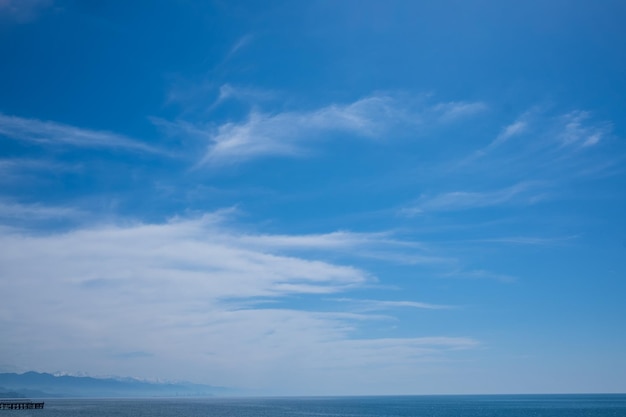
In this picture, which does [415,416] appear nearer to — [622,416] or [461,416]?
[461,416]

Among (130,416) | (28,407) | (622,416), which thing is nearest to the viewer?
(622,416)

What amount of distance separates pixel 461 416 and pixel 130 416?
73.8m

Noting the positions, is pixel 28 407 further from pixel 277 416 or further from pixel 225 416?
pixel 277 416

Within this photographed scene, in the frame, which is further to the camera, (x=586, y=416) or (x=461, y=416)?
(x=461, y=416)

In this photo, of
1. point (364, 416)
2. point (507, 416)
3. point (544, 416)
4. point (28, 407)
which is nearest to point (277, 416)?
point (364, 416)

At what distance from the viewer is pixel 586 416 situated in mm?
109625

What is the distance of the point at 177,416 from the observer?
107438mm

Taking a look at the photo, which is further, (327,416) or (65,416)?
(327,416)

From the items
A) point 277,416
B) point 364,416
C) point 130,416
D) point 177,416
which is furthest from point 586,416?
point 130,416

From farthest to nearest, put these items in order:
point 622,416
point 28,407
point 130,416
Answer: point 28,407
point 130,416
point 622,416

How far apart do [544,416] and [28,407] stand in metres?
126

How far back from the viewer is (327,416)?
113125mm

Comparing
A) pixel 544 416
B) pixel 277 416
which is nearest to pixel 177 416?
pixel 277 416

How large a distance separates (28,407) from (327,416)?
7857cm
